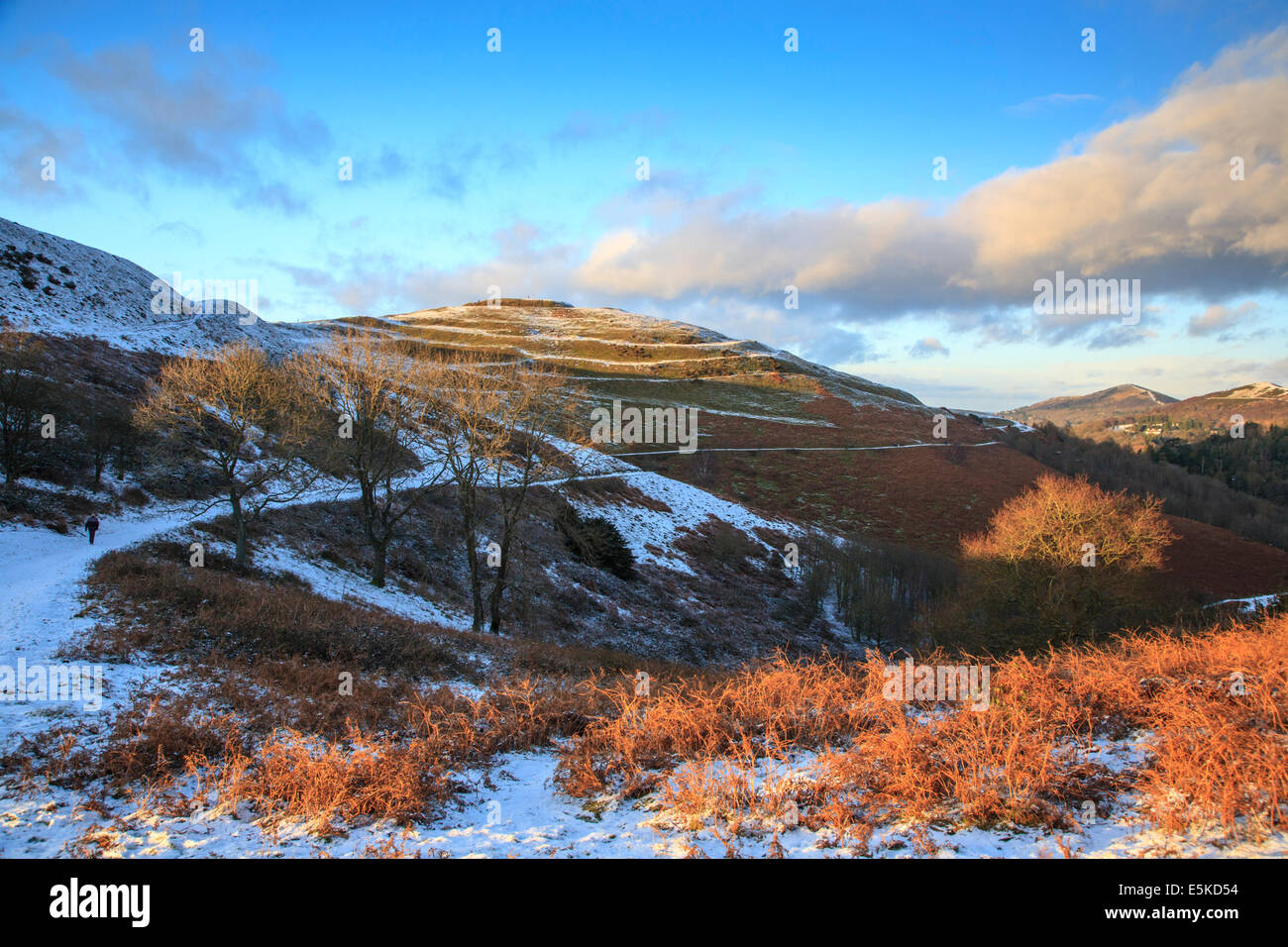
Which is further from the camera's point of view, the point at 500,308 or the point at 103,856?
the point at 500,308

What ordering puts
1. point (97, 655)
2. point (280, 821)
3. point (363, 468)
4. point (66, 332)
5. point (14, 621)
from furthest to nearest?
1. point (66, 332)
2. point (363, 468)
3. point (14, 621)
4. point (97, 655)
5. point (280, 821)

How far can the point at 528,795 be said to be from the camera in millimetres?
6184

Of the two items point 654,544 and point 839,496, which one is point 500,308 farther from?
point 654,544

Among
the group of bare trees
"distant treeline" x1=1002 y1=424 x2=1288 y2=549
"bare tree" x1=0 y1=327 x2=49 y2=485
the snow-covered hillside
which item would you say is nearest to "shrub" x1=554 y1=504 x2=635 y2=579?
the group of bare trees

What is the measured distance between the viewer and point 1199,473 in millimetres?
98688

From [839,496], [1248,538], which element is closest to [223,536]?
[839,496]

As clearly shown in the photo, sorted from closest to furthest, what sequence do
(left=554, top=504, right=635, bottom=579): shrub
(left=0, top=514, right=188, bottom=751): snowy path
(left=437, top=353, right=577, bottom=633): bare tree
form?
(left=0, top=514, right=188, bottom=751): snowy path < (left=437, top=353, right=577, bottom=633): bare tree < (left=554, top=504, right=635, bottom=579): shrub

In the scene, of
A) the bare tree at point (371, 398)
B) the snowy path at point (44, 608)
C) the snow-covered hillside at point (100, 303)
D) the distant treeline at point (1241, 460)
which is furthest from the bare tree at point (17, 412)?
the distant treeline at point (1241, 460)

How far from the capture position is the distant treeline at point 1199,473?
66.1 m

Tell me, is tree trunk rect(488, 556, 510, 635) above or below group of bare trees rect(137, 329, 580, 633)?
below

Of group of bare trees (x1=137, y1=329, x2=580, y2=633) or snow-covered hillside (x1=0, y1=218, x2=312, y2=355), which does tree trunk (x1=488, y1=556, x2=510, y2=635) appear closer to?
group of bare trees (x1=137, y1=329, x2=580, y2=633)

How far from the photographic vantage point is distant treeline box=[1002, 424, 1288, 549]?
66062 millimetres

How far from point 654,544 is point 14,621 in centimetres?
3067

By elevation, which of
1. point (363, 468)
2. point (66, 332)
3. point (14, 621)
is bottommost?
point (14, 621)
